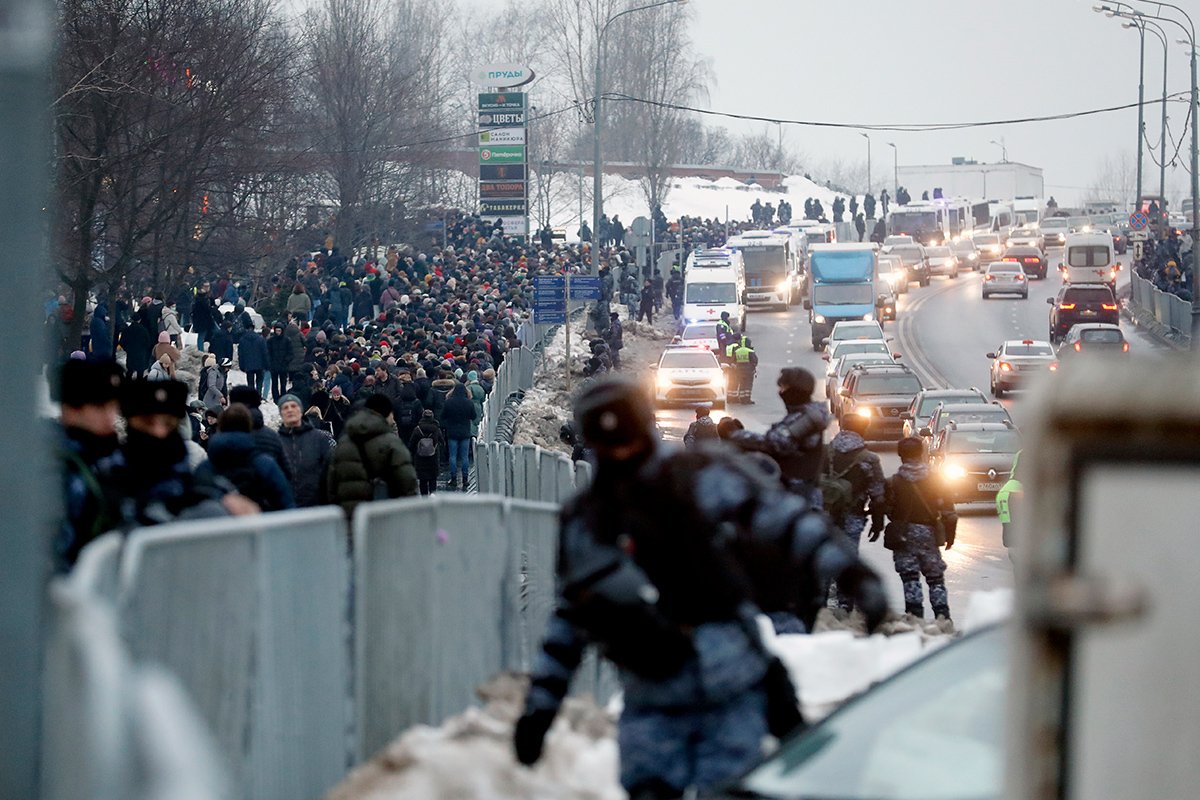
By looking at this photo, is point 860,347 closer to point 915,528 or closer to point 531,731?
point 915,528

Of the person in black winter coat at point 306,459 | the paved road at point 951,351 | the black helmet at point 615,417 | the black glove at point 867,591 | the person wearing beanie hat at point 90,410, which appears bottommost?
the paved road at point 951,351

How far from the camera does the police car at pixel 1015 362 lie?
1663 inches

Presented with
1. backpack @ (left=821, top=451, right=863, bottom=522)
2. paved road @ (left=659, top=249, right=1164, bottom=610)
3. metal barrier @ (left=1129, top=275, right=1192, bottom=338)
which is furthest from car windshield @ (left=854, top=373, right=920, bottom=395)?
backpack @ (left=821, top=451, right=863, bottom=522)

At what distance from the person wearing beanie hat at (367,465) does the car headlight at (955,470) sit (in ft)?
51.4

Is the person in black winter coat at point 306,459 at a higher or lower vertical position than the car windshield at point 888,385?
higher

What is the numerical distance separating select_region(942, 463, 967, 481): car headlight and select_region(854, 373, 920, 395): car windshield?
10530mm

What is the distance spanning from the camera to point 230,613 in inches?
220

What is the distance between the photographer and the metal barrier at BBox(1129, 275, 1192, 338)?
5203 cm

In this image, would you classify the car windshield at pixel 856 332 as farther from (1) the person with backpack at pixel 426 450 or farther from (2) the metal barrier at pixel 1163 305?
(1) the person with backpack at pixel 426 450

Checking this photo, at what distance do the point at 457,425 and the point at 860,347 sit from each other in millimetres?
22063

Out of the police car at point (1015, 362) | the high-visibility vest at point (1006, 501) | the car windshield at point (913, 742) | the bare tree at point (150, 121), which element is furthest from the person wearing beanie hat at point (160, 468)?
the police car at point (1015, 362)

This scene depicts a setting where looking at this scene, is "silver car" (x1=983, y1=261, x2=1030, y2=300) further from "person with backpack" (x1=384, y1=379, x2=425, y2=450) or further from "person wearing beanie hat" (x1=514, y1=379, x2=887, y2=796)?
"person wearing beanie hat" (x1=514, y1=379, x2=887, y2=796)

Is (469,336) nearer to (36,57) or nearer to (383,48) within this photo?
(36,57)

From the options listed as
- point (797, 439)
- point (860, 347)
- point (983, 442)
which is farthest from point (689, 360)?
point (797, 439)
